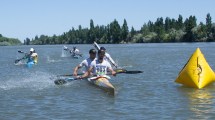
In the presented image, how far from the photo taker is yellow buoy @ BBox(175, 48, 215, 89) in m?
19.1

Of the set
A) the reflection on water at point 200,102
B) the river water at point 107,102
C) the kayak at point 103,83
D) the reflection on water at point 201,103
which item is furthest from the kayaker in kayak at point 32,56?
the reflection on water at point 201,103

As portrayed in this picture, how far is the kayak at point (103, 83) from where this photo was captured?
17.3 metres

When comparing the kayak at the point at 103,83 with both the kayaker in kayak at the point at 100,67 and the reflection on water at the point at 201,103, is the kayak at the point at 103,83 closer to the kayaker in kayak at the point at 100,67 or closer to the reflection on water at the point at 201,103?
the kayaker in kayak at the point at 100,67

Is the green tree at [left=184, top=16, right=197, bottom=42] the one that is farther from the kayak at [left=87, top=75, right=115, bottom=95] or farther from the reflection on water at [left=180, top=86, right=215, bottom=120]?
the kayak at [left=87, top=75, right=115, bottom=95]

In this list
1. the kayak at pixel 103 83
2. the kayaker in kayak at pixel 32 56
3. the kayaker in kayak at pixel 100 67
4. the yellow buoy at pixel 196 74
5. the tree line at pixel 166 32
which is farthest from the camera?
the tree line at pixel 166 32

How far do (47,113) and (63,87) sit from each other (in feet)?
21.6

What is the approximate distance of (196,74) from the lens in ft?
62.7

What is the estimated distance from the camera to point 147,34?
605ft

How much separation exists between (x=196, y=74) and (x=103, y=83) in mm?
4203

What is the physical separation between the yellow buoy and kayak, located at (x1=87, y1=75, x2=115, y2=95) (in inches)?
138

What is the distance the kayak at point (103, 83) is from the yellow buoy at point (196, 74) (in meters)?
3.51

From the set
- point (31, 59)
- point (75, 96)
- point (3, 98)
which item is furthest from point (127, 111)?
point (31, 59)

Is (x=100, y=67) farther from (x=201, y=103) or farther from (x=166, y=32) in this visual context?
(x=166, y=32)

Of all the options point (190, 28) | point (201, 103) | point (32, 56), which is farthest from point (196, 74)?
point (190, 28)
